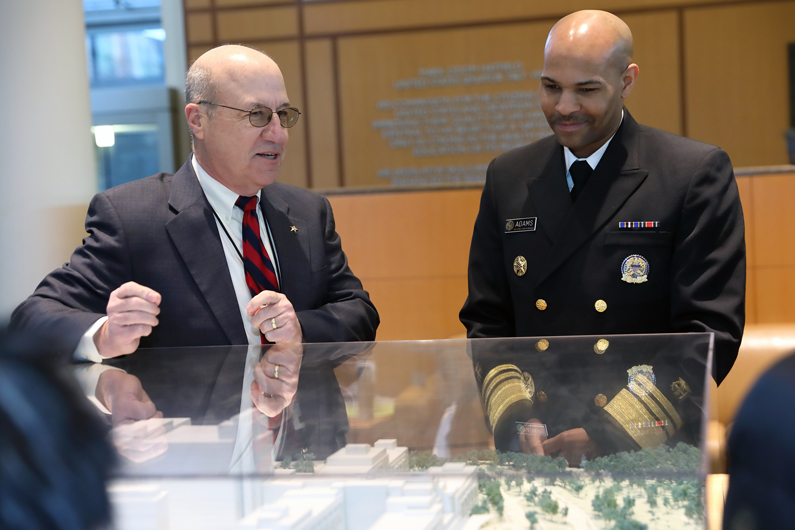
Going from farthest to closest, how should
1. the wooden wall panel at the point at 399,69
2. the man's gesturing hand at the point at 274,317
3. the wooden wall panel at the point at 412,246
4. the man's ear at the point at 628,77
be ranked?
1. the wooden wall panel at the point at 399,69
2. the wooden wall panel at the point at 412,246
3. the man's ear at the point at 628,77
4. the man's gesturing hand at the point at 274,317

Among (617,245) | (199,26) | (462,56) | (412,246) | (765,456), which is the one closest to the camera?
(765,456)

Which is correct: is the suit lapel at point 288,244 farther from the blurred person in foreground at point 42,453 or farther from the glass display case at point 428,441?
the blurred person in foreground at point 42,453

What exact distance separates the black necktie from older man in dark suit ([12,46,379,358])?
2.30ft

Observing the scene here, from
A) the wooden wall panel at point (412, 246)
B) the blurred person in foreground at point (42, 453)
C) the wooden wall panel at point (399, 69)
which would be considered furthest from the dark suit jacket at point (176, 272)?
the wooden wall panel at point (399, 69)

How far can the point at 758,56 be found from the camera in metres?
7.39

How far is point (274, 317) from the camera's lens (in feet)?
5.70

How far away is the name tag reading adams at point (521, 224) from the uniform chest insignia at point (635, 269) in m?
0.29

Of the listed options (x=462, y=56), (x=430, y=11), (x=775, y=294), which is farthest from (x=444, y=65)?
(x=775, y=294)

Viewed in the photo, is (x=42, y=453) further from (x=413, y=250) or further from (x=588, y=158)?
(x=413, y=250)

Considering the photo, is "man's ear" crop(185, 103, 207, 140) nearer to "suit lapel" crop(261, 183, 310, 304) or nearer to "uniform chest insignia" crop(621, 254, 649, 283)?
"suit lapel" crop(261, 183, 310, 304)

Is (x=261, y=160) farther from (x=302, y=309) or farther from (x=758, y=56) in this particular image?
(x=758, y=56)

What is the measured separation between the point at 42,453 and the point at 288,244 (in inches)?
60.5

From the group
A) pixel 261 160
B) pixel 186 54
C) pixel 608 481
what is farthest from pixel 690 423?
pixel 186 54

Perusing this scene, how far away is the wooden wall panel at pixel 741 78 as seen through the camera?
290 inches
